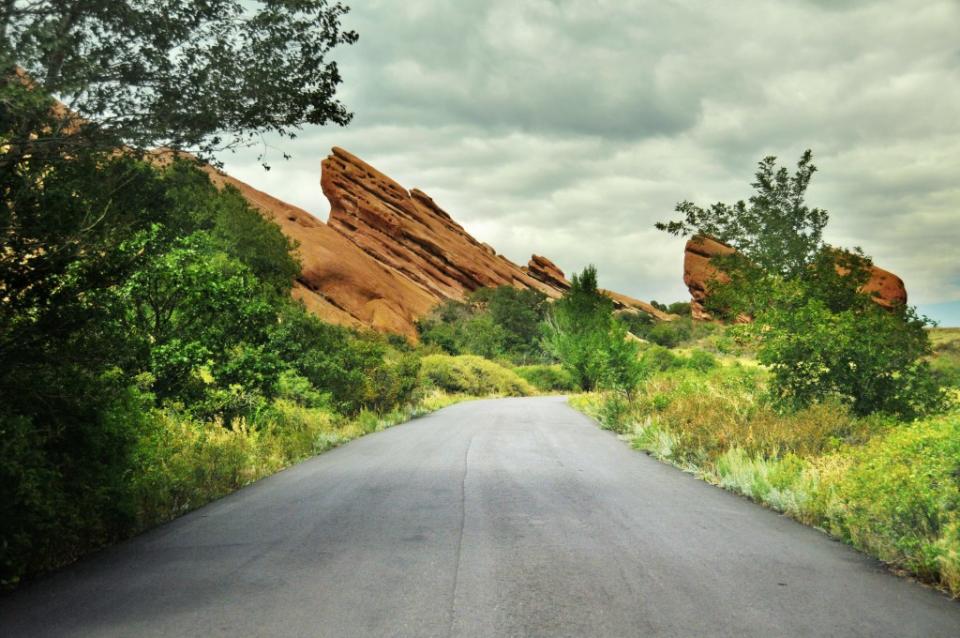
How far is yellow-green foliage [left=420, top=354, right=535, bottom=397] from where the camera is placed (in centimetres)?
4362

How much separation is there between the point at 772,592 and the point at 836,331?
30.9ft

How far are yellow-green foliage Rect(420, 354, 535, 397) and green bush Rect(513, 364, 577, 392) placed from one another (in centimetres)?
412

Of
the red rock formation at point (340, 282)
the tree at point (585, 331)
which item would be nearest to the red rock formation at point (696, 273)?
the tree at point (585, 331)

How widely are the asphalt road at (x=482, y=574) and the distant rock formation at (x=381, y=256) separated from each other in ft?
151

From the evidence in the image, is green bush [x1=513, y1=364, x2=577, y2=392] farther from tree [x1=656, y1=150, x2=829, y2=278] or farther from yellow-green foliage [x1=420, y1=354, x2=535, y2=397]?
tree [x1=656, y1=150, x2=829, y2=278]

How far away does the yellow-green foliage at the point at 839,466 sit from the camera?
213 inches

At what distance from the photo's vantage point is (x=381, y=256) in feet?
273

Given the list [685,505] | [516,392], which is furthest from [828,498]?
[516,392]

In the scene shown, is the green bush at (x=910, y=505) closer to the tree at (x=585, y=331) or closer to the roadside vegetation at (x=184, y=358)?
the roadside vegetation at (x=184, y=358)

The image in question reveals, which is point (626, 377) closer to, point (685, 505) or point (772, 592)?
point (685, 505)

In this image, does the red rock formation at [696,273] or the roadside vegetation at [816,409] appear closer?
the roadside vegetation at [816,409]

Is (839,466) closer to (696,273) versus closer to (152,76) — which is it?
(152,76)

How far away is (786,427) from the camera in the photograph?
1052 centimetres

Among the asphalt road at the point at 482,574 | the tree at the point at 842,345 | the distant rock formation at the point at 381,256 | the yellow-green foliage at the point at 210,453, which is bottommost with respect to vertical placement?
the yellow-green foliage at the point at 210,453
